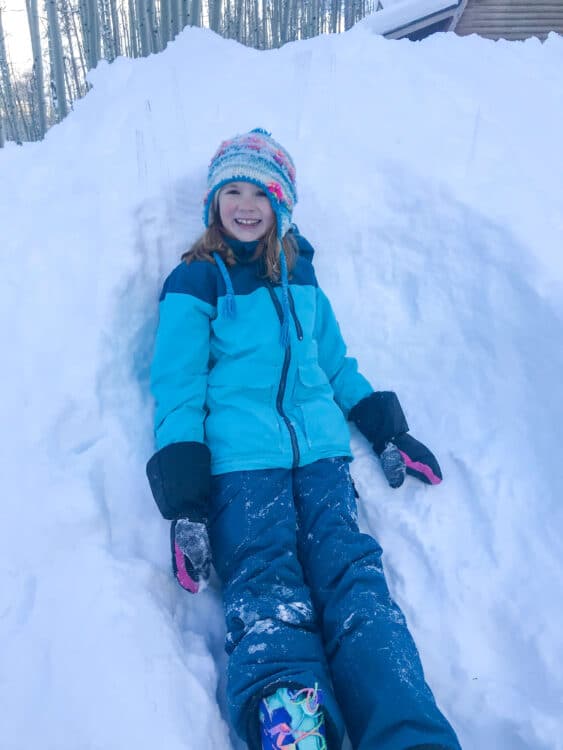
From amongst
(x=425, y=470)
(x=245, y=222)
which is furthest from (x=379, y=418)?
(x=245, y=222)

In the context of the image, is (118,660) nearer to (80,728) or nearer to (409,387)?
(80,728)

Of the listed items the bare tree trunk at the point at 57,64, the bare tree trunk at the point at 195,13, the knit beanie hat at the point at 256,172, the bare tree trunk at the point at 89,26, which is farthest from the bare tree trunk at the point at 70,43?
the knit beanie hat at the point at 256,172

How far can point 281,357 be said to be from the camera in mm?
1944

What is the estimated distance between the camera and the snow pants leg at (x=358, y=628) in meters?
1.21

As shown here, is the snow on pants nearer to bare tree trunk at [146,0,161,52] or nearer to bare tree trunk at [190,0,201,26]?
bare tree trunk at [146,0,161,52]

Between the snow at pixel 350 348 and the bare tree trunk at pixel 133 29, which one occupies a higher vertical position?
→ the bare tree trunk at pixel 133 29

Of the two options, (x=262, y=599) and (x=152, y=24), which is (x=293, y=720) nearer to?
(x=262, y=599)

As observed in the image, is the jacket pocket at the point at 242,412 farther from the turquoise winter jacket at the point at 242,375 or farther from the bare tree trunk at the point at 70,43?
the bare tree trunk at the point at 70,43

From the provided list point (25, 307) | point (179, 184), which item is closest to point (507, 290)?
point (179, 184)

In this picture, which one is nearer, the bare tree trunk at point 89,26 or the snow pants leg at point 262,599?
the snow pants leg at point 262,599

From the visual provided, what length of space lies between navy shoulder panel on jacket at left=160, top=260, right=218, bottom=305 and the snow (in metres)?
0.23

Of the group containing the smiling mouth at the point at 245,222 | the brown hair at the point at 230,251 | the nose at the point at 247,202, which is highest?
the nose at the point at 247,202

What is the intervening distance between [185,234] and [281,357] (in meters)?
0.86

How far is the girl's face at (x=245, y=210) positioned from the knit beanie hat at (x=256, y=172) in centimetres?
3
